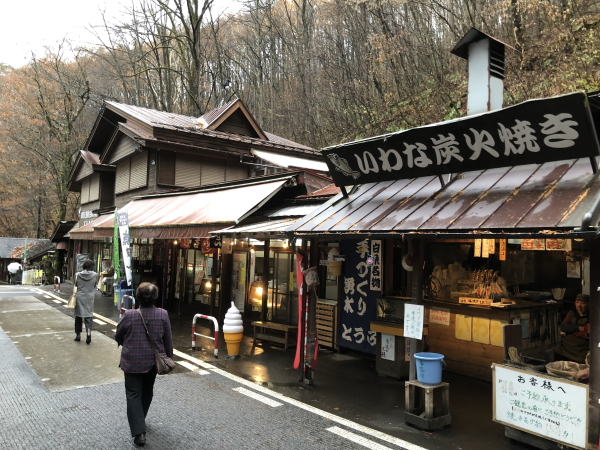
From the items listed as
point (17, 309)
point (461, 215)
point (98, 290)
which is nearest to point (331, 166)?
point (461, 215)

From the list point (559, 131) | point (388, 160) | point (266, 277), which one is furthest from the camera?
point (266, 277)

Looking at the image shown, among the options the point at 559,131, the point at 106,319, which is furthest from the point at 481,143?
the point at 106,319

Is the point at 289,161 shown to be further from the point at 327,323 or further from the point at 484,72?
the point at 484,72

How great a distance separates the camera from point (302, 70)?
29.6 meters

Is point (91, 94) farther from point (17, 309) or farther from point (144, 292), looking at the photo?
point (144, 292)

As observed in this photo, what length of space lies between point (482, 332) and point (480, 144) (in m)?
4.22

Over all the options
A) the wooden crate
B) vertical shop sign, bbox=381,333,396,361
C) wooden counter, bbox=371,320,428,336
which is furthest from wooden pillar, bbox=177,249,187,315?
vertical shop sign, bbox=381,333,396,361

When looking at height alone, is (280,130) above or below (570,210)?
above

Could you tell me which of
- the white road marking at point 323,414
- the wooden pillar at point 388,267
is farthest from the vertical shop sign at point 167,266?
the wooden pillar at point 388,267

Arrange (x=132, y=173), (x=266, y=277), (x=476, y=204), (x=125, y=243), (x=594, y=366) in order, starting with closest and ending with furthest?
(x=594, y=366)
(x=476, y=204)
(x=125, y=243)
(x=266, y=277)
(x=132, y=173)

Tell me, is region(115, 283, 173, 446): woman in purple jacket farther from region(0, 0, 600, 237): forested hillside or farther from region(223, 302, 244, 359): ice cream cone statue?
region(0, 0, 600, 237): forested hillside

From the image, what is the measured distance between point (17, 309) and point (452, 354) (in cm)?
1570

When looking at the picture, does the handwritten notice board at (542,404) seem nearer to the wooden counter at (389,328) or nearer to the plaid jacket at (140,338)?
the wooden counter at (389,328)

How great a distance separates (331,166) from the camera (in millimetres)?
8023
